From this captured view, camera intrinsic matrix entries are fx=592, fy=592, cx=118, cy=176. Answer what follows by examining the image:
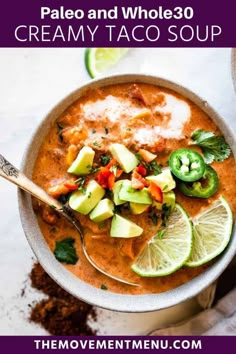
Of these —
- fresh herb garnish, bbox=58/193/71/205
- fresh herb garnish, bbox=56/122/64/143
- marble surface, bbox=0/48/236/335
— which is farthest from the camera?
marble surface, bbox=0/48/236/335

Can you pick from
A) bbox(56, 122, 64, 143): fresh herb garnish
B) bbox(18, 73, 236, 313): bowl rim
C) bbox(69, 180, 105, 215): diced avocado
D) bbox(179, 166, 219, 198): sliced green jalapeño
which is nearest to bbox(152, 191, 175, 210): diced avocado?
bbox(179, 166, 219, 198): sliced green jalapeño

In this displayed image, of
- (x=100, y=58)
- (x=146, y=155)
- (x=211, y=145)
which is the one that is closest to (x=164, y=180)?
(x=146, y=155)

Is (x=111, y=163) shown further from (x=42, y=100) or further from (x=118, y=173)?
(x=42, y=100)

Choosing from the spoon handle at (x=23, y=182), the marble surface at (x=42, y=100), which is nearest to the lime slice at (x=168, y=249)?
the spoon handle at (x=23, y=182)

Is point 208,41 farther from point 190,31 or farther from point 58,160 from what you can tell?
point 58,160

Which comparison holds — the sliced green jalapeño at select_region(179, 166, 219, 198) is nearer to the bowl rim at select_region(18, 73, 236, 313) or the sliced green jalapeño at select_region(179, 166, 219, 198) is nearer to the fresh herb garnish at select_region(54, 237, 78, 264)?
the bowl rim at select_region(18, 73, 236, 313)

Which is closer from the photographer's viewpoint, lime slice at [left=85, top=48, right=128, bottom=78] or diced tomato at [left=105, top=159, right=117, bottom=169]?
diced tomato at [left=105, top=159, right=117, bottom=169]
